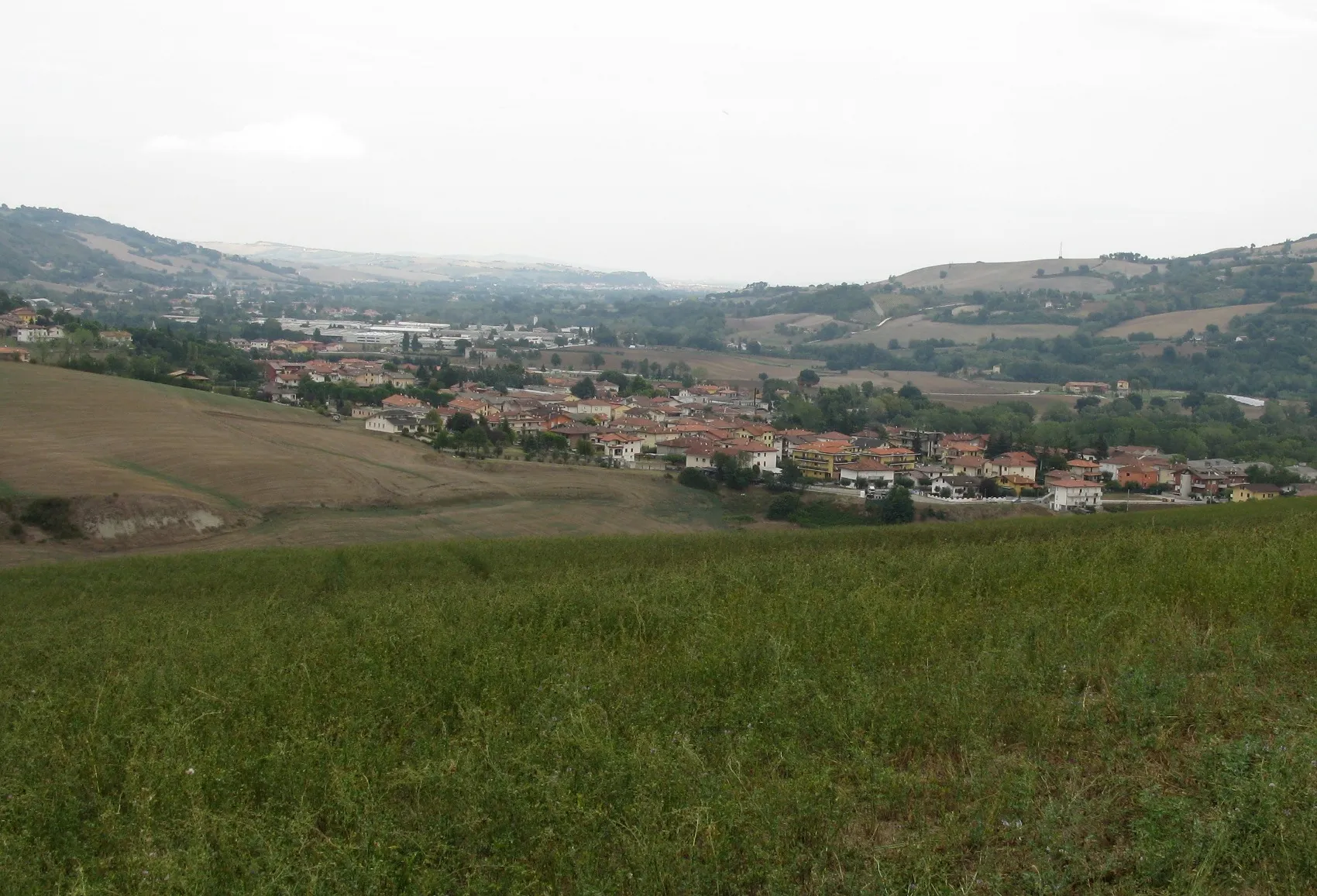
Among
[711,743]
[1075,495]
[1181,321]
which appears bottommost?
[1075,495]

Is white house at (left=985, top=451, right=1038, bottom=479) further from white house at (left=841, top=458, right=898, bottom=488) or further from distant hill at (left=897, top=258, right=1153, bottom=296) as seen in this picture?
distant hill at (left=897, top=258, right=1153, bottom=296)

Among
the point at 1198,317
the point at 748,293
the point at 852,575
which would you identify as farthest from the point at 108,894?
the point at 748,293

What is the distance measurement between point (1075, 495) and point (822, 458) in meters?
9.31

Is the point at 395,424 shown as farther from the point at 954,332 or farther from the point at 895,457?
the point at 954,332

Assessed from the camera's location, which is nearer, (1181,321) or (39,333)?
(39,333)

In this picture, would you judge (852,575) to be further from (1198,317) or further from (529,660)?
(1198,317)

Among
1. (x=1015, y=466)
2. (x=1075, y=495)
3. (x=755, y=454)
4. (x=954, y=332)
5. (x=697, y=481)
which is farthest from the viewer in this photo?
(x=954, y=332)

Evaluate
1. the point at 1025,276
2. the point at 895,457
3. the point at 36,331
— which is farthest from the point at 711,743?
the point at 1025,276

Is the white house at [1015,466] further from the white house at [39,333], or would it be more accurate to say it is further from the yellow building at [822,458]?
the white house at [39,333]

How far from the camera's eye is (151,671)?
8.24 meters

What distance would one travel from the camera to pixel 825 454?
133 ft

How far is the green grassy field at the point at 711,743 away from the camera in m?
4.44

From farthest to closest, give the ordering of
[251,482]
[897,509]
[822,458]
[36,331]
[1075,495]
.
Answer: [36,331]
[822,458]
[1075,495]
[897,509]
[251,482]

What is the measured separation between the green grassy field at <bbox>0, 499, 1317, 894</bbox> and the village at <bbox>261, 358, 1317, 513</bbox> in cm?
2498
